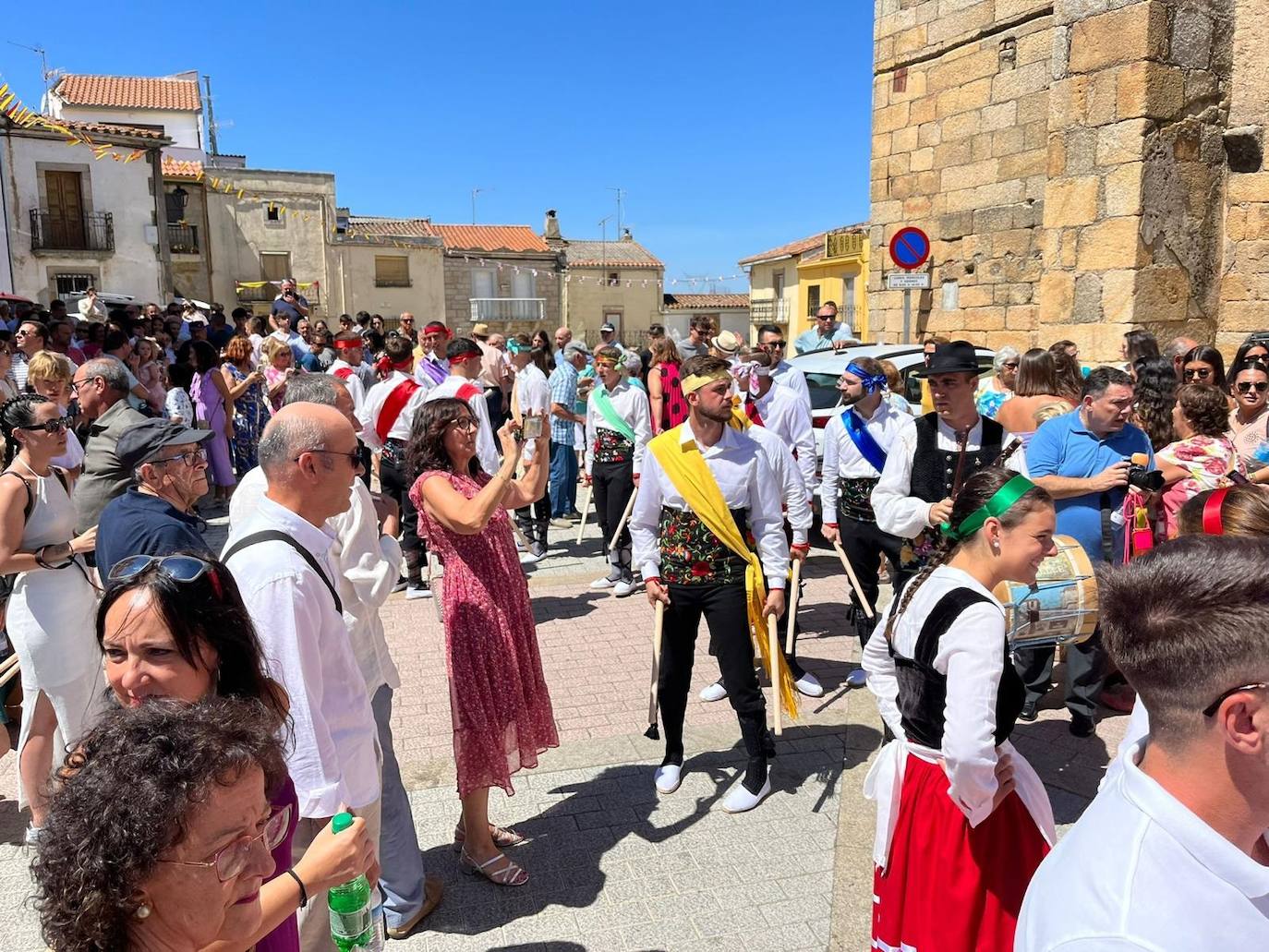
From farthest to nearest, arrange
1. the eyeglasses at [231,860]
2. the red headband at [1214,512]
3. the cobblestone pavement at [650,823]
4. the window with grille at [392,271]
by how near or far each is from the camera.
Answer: the window with grille at [392,271], the cobblestone pavement at [650,823], the red headband at [1214,512], the eyeglasses at [231,860]

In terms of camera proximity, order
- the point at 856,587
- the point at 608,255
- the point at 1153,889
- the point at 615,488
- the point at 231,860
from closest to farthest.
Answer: the point at 1153,889, the point at 231,860, the point at 856,587, the point at 615,488, the point at 608,255

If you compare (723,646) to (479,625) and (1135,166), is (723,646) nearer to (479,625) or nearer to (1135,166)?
(479,625)

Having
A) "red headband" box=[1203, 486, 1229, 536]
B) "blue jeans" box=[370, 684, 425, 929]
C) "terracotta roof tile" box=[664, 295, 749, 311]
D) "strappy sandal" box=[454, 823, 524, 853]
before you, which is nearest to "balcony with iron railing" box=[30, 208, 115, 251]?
"strappy sandal" box=[454, 823, 524, 853]

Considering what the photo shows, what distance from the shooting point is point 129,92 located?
37312mm

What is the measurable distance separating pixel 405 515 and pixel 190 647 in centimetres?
556

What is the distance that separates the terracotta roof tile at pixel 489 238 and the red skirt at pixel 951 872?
41523mm

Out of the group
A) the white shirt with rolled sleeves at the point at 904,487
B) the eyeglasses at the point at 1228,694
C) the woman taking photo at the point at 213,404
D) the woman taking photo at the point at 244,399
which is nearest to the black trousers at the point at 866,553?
the white shirt with rolled sleeves at the point at 904,487

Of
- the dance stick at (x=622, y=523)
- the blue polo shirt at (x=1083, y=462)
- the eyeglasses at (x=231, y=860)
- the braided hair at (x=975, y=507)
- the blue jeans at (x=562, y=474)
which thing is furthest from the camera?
the blue jeans at (x=562, y=474)

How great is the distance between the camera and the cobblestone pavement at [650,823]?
10.5ft

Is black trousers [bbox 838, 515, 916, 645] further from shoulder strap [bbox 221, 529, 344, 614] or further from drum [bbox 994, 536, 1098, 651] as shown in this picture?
shoulder strap [bbox 221, 529, 344, 614]

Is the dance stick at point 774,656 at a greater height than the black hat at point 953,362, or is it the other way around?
the black hat at point 953,362

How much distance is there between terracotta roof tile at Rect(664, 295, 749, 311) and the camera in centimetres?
5334

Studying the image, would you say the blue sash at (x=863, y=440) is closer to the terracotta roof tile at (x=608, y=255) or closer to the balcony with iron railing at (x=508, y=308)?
the balcony with iron railing at (x=508, y=308)

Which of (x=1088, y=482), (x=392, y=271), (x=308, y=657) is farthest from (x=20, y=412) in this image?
(x=392, y=271)
